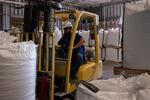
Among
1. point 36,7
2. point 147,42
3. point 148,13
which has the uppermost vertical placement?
point 36,7

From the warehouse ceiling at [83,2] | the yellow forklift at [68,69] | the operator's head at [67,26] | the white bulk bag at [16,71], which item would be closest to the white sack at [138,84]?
the white bulk bag at [16,71]

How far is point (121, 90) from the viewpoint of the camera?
2.17 metres

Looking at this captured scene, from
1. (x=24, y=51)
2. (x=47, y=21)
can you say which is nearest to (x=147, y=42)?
(x=24, y=51)

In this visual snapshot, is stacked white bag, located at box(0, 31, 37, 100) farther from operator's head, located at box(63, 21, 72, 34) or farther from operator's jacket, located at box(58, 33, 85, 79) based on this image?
operator's head, located at box(63, 21, 72, 34)

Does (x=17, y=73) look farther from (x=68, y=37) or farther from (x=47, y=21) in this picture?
(x=68, y=37)

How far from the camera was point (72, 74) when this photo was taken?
4.55m

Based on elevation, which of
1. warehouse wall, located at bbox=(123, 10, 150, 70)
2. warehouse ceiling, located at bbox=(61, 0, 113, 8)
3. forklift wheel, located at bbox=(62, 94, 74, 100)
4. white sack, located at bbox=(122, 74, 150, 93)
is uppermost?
warehouse ceiling, located at bbox=(61, 0, 113, 8)

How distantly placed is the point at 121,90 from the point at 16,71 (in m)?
1.22

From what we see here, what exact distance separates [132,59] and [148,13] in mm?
536

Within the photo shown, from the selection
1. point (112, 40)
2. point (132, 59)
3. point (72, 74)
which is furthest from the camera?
point (112, 40)

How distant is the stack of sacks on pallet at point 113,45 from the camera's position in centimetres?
1053

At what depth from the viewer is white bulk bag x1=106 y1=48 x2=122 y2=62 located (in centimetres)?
1071

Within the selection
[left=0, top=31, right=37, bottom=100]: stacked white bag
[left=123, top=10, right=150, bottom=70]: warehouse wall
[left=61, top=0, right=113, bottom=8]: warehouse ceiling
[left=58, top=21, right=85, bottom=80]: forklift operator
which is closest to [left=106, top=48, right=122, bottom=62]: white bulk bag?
[left=61, top=0, right=113, bottom=8]: warehouse ceiling

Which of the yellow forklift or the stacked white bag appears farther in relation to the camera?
the yellow forklift
